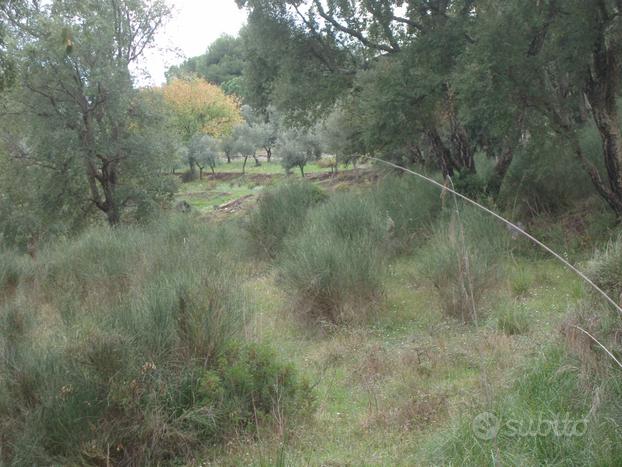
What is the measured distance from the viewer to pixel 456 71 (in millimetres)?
11664

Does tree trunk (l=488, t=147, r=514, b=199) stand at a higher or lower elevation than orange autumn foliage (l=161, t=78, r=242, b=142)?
lower

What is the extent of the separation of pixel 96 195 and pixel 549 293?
13465 mm

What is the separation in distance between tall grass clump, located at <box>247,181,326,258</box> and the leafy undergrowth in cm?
472

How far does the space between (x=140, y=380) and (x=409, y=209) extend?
993 cm

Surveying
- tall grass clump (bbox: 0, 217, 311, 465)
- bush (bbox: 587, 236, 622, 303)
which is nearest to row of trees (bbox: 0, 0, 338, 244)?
tall grass clump (bbox: 0, 217, 311, 465)

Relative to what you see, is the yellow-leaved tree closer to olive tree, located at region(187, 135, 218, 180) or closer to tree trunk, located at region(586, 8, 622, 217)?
olive tree, located at region(187, 135, 218, 180)

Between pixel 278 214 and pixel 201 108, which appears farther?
pixel 201 108

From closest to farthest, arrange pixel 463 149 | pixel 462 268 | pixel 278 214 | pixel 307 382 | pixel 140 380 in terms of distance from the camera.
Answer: pixel 140 380, pixel 307 382, pixel 462 268, pixel 278 214, pixel 463 149

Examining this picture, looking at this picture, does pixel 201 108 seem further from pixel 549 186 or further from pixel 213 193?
pixel 549 186

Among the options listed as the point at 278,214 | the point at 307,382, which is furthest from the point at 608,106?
the point at 307,382

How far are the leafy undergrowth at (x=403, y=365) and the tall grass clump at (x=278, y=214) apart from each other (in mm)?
4724

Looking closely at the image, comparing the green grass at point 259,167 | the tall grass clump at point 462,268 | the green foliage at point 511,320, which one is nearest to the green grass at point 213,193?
the green grass at point 259,167

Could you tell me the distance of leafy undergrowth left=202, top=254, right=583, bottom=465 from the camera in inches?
148

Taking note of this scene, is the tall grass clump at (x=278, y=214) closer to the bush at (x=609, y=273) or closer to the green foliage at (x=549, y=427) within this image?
the bush at (x=609, y=273)
